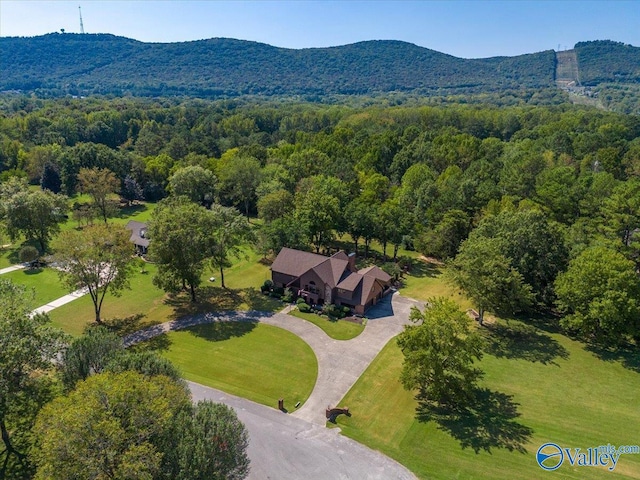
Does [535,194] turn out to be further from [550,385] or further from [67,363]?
[67,363]

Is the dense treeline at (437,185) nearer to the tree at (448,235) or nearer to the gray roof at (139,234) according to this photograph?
the tree at (448,235)

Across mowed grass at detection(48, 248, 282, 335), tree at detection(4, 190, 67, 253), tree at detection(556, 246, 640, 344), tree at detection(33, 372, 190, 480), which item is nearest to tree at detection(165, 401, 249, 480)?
tree at detection(33, 372, 190, 480)

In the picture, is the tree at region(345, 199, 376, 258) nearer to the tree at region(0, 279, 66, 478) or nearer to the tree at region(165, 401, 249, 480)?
the tree at region(165, 401, 249, 480)

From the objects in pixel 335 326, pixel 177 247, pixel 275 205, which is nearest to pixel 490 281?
pixel 335 326

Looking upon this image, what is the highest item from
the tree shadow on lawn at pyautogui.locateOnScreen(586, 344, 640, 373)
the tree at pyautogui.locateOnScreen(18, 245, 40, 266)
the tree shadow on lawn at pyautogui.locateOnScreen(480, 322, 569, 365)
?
the tree at pyautogui.locateOnScreen(18, 245, 40, 266)

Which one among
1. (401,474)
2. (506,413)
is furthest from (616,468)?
(401,474)

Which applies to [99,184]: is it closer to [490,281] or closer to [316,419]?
[316,419]
